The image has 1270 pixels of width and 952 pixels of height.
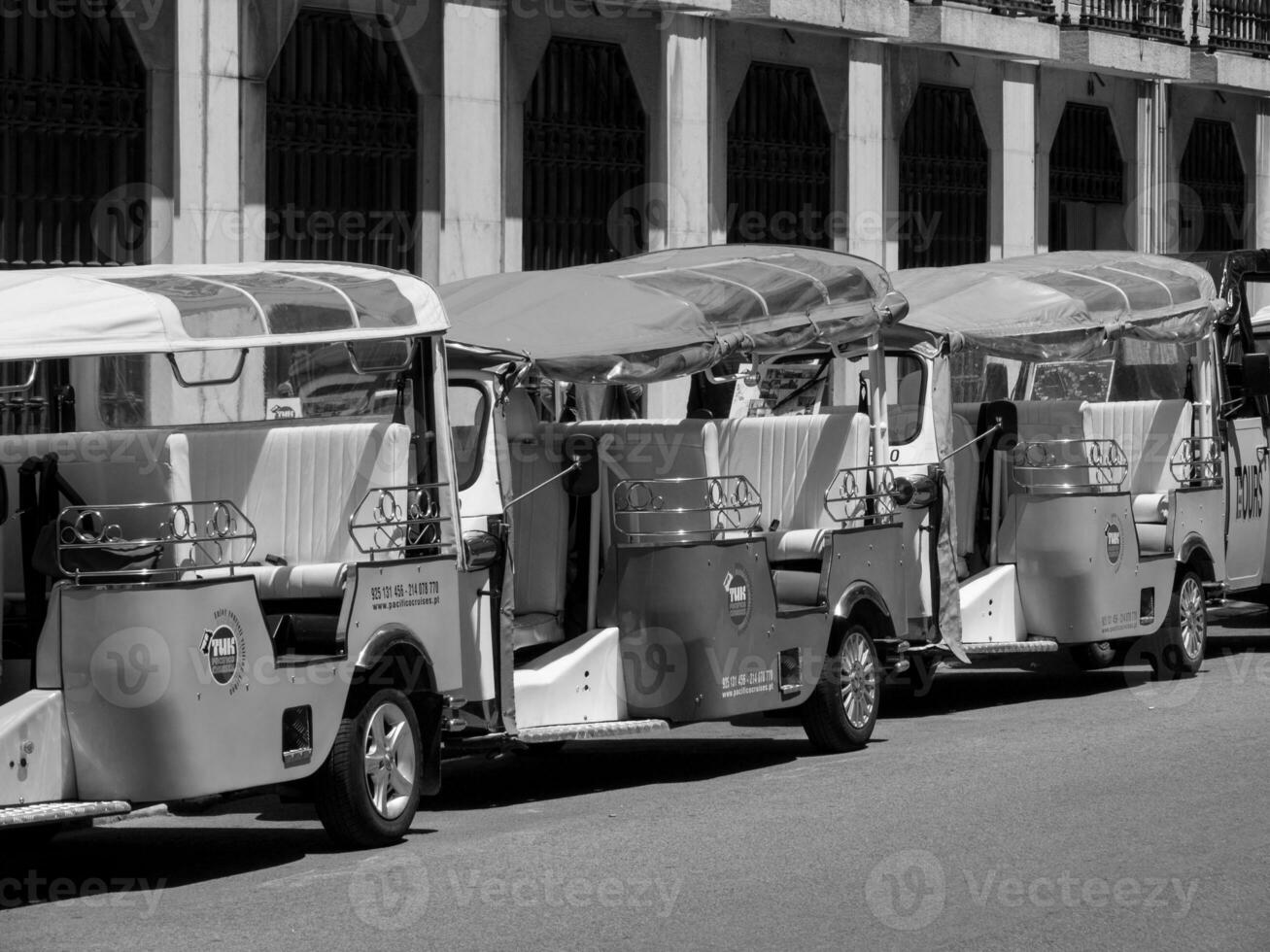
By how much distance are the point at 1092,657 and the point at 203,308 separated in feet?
33.3

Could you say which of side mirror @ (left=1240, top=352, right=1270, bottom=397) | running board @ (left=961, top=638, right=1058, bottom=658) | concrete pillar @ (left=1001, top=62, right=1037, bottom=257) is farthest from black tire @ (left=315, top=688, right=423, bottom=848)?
concrete pillar @ (left=1001, top=62, right=1037, bottom=257)

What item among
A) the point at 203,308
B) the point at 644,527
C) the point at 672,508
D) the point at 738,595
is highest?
the point at 203,308

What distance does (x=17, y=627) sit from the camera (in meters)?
9.33

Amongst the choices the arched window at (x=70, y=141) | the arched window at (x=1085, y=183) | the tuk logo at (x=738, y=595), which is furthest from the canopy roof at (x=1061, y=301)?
the arched window at (x=1085, y=183)

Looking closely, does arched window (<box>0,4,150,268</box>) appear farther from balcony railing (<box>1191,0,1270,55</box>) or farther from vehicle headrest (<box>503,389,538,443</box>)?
balcony railing (<box>1191,0,1270,55</box>)

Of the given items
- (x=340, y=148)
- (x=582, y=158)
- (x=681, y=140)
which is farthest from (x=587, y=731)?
(x=681, y=140)

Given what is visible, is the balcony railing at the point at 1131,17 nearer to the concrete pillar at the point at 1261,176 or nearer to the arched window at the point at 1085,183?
the arched window at the point at 1085,183

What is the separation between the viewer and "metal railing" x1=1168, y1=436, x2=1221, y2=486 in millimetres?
16812

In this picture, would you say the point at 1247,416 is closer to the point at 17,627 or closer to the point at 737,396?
the point at 737,396

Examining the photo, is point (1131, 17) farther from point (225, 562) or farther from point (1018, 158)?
point (225, 562)

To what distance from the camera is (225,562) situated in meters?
9.51

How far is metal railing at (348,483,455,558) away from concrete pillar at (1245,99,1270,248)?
2622 cm

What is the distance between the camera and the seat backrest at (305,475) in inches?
395

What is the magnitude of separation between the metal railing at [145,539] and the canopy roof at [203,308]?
2.23 feet
